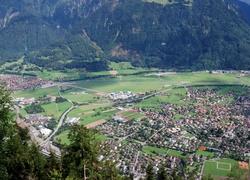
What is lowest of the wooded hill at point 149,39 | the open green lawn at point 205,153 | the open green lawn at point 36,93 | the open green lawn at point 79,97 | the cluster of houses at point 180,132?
the open green lawn at point 205,153

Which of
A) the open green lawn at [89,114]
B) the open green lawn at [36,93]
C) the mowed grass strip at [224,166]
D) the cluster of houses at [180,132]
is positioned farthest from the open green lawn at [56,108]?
the mowed grass strip at [224,166]

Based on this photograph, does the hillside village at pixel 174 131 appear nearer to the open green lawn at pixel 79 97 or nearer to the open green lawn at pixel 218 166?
the open green lawn at pixel 218 166

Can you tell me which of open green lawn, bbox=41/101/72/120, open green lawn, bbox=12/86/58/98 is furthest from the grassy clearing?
open green lawn, bbox=12/86/58/98

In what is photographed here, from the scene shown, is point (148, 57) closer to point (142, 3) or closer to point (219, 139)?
point (142, 3)

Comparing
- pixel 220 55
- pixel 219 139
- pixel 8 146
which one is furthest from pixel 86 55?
pixel 8 146

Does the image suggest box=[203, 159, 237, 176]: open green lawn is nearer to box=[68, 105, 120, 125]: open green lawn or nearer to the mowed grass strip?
the mowed grass strip

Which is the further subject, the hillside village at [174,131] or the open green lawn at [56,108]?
the open green lawn at [56,108]

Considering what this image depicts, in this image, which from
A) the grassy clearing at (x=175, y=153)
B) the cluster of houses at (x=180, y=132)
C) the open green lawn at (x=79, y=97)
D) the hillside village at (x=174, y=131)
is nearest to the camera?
the hillside village at (x=174, y=131)

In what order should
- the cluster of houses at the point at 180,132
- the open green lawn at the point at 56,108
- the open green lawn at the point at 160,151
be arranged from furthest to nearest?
the open green lawn at the point at 56,108 → the open green lawn at the point at 160,151 → the cluster of houses at the point at 180,132

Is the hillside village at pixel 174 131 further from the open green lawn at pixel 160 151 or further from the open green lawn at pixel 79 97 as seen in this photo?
the open green lawn at pixel 79 97

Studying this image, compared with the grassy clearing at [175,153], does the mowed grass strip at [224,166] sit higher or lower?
lower
